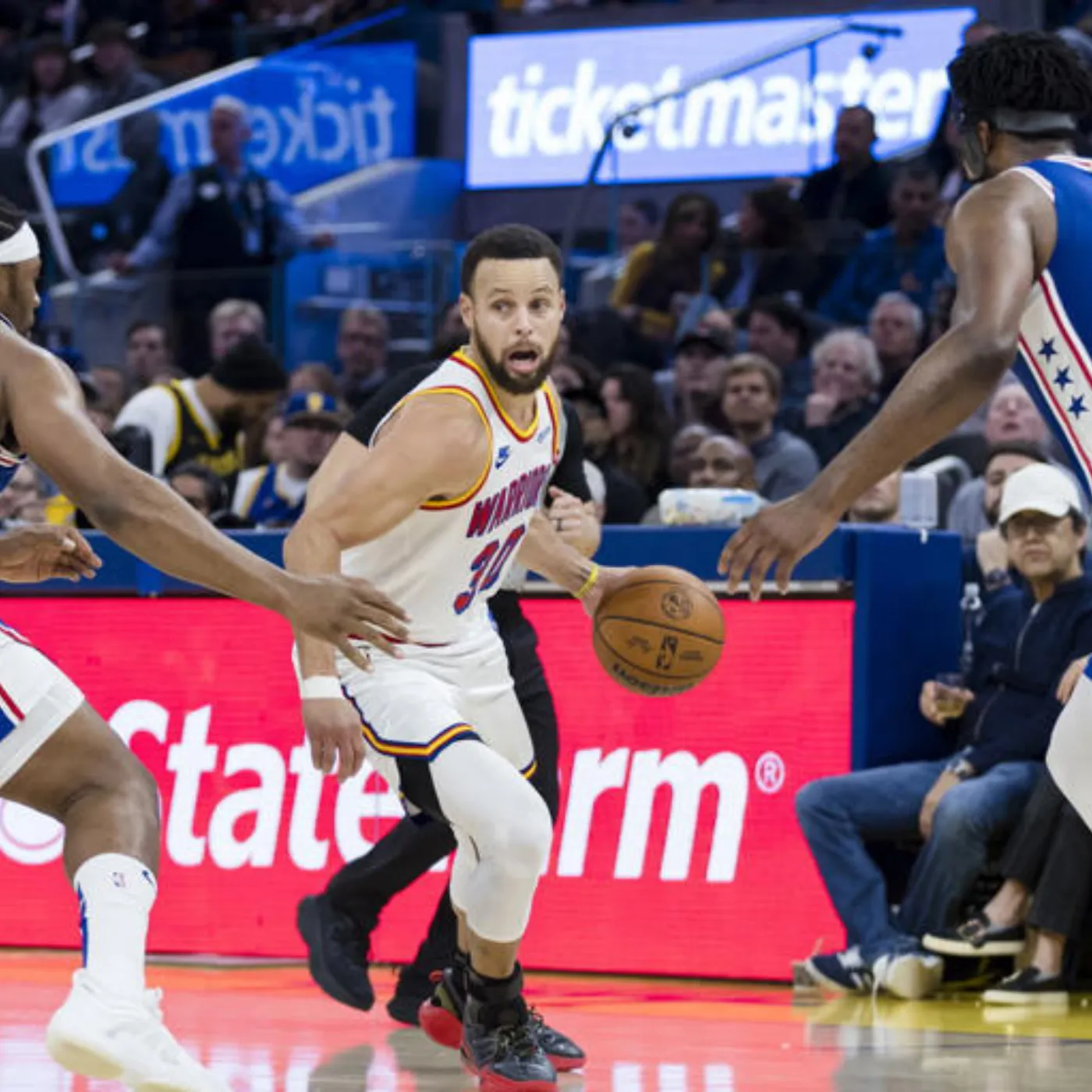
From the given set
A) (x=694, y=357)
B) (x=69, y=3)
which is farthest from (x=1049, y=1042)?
(x=69, y=3)

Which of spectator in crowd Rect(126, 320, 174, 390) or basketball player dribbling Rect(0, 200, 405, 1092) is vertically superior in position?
basketball player dribbling Rect(0, 200, 405, 1092)

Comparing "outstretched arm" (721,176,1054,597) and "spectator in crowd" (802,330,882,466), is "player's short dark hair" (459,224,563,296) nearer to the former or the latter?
"outstretched arm" (721,176,1054,597)

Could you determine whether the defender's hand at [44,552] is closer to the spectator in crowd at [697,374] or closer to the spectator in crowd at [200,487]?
the spectator in crowd at [200,487]

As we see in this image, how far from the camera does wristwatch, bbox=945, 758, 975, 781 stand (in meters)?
8.55

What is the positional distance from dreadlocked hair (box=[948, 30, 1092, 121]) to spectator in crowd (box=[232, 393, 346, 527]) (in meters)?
5.92

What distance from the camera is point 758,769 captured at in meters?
8.75

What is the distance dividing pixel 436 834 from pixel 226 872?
185 centimetres

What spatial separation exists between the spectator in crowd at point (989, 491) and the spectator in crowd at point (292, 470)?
9.25ft

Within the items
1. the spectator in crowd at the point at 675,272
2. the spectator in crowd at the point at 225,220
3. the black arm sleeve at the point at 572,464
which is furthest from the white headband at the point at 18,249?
the spectator in crowd at the point at 225,220

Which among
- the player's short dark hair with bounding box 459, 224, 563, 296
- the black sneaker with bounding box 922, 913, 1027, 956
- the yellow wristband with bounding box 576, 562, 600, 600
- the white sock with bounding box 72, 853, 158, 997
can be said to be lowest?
the black sneaker with bounding box 922, 913, 1027, 956

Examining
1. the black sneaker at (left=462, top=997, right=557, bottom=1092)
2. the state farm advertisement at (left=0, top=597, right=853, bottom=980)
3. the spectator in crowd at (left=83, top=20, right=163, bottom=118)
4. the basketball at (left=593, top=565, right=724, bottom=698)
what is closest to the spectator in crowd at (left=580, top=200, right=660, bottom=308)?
the state farm advertisement at (left=0, top=597, right=853, bottom=980)

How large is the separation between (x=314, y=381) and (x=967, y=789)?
227 inches

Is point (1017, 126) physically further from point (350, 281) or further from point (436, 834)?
point (350, 281)

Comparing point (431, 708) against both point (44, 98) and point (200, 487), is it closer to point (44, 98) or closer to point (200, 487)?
point (200, 487)
